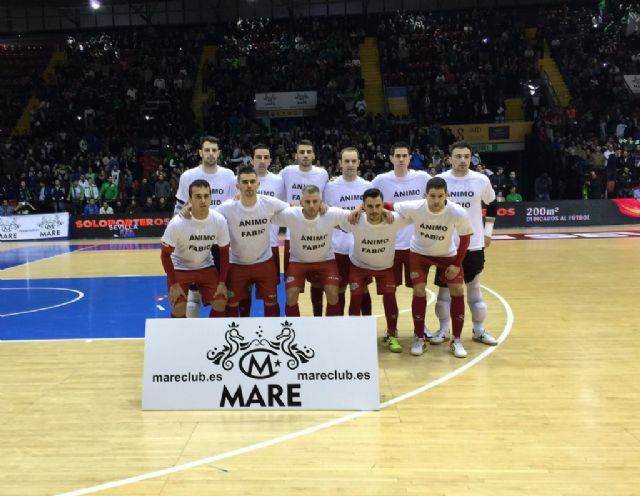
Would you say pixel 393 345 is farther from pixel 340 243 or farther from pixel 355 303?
pixel 340 243

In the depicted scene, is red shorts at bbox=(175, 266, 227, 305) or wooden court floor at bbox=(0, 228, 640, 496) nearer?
wooden court floor at bbox=(0, 228, 640, 496)

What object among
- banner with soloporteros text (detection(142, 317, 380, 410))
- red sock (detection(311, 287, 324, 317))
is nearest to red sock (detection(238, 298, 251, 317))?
red sock (detection(311, 287, 324, 317))

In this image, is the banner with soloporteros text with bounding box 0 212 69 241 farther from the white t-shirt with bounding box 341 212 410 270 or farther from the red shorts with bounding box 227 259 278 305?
the white t-shirt with bounding box 341 212 410 270

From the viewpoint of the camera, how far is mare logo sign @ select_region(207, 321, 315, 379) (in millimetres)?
4523

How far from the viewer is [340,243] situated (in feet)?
20.5

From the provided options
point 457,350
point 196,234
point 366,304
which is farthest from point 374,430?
point 196,234

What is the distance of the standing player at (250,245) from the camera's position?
565cm

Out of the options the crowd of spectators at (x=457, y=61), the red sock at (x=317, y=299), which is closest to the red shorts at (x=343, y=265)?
the red sock at (x=317, y=299)

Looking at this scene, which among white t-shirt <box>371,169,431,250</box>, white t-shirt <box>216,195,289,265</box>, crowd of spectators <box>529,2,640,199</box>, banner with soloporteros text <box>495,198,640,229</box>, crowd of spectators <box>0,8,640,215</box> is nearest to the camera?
white t-shirt <box>216,195,289,265</box>

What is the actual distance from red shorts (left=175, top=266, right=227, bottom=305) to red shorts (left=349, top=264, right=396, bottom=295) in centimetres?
135

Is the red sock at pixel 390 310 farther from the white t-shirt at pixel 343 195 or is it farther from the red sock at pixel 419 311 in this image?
the white t-shirt at pixel 343 195

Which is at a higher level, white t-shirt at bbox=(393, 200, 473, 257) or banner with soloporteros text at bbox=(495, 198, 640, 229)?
white t-shirt at bbox=(393, 200, 473, 257)

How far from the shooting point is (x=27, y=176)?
2012cm

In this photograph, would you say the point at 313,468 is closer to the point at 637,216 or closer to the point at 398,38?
the point at 637,216
